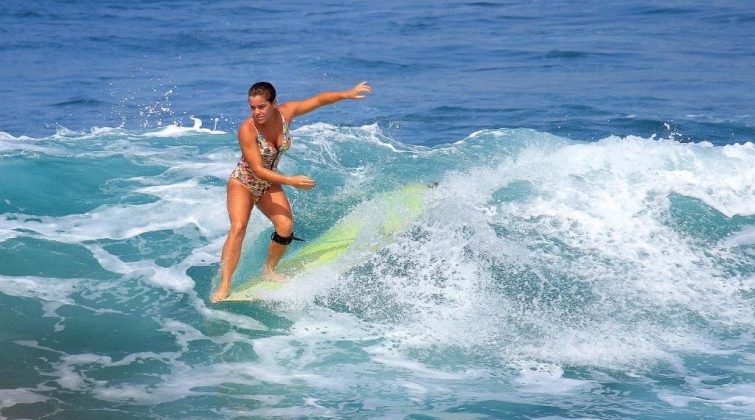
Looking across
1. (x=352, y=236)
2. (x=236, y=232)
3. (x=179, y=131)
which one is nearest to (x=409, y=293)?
(x=352, y=236)

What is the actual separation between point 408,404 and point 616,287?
2487 millimetres

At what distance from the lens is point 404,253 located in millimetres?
7809

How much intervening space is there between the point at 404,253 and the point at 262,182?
135 centimetres

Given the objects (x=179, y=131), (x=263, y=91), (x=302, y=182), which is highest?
(x=179, y=131)

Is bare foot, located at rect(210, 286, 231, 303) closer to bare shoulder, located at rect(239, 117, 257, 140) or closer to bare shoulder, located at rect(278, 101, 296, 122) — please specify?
bare shoulder, located at rect(239, 117, 257, 140)

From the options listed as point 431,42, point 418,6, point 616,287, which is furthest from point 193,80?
point 616,287

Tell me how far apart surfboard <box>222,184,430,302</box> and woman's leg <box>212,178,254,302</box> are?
110 millimetres

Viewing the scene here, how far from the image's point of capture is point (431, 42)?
19766 mm

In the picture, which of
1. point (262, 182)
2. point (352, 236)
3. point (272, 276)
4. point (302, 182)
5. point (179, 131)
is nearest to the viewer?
point (302, 182)

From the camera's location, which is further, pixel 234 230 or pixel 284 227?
pixel 284 227

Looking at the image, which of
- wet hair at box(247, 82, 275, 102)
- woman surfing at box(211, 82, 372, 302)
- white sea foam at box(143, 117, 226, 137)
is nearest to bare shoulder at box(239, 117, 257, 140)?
woman surfing at box(211, 82, 372, 302)

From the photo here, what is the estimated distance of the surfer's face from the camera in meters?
6.67

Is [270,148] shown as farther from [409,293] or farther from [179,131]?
[179,131]

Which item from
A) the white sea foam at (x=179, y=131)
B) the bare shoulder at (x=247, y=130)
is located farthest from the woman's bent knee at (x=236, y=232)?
the white sea foam at (x=179, y=131)
